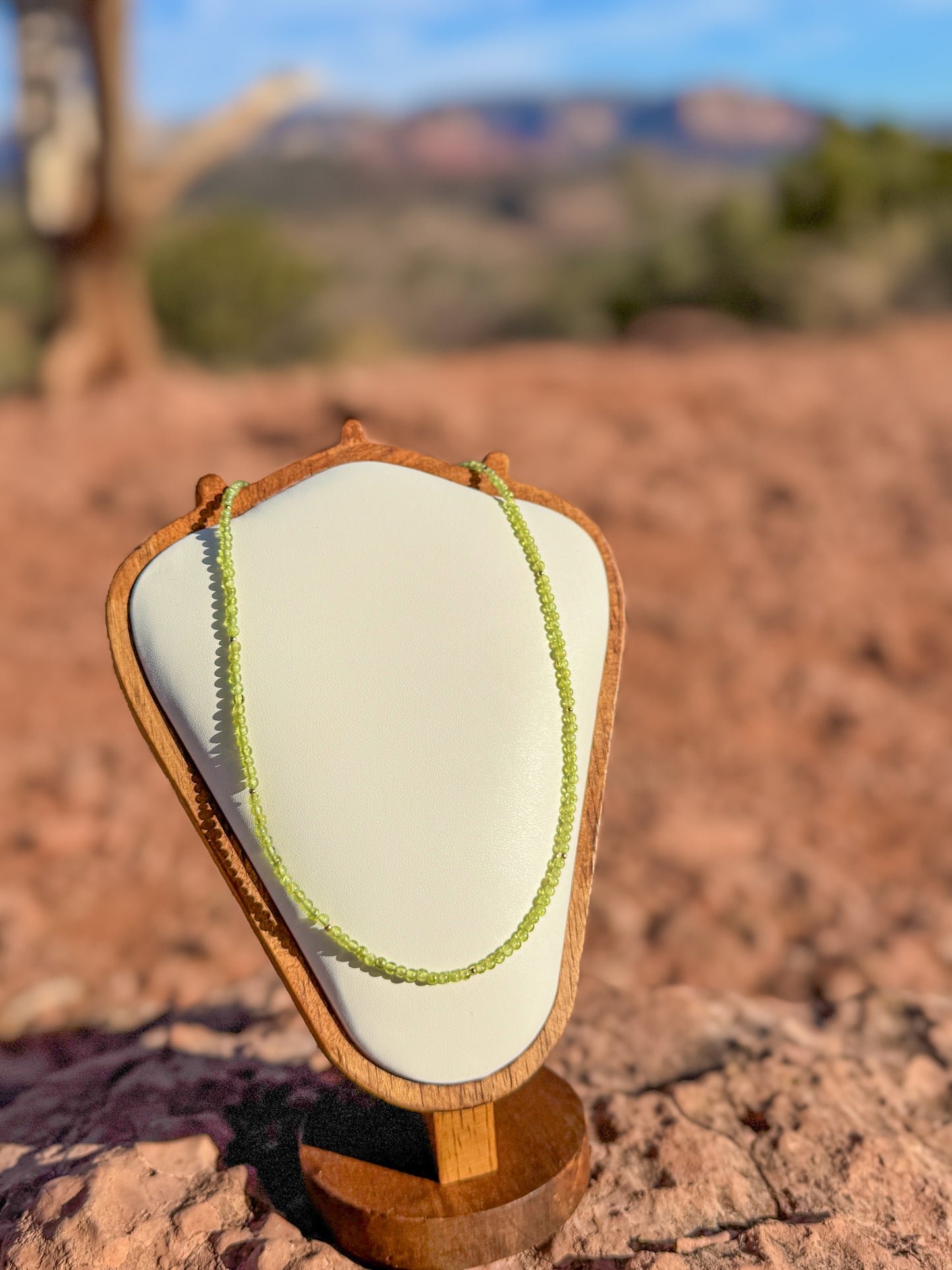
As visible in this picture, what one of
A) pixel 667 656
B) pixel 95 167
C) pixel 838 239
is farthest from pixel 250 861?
pixel 838 239

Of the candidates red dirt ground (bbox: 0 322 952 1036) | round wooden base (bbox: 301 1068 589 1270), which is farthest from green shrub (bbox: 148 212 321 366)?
round wooden base (bbox: 301 1068 589 1270)

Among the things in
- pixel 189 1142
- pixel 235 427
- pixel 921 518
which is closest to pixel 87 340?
pixel 235 427

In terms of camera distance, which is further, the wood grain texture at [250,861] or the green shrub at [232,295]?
the green shrub at [232,295]

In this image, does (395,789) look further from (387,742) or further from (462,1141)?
(462,1141)

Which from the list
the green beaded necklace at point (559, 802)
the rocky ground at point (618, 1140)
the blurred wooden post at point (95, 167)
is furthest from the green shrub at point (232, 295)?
the green beaded necklace at point (559, 802)

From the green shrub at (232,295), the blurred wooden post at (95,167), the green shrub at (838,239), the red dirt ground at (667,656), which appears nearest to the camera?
the red dirt ground at (667,656)

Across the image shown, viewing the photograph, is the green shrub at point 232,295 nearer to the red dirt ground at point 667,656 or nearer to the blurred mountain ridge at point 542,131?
the red dirt ground at point 667,656

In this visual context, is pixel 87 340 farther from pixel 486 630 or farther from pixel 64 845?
pixel 486 630
